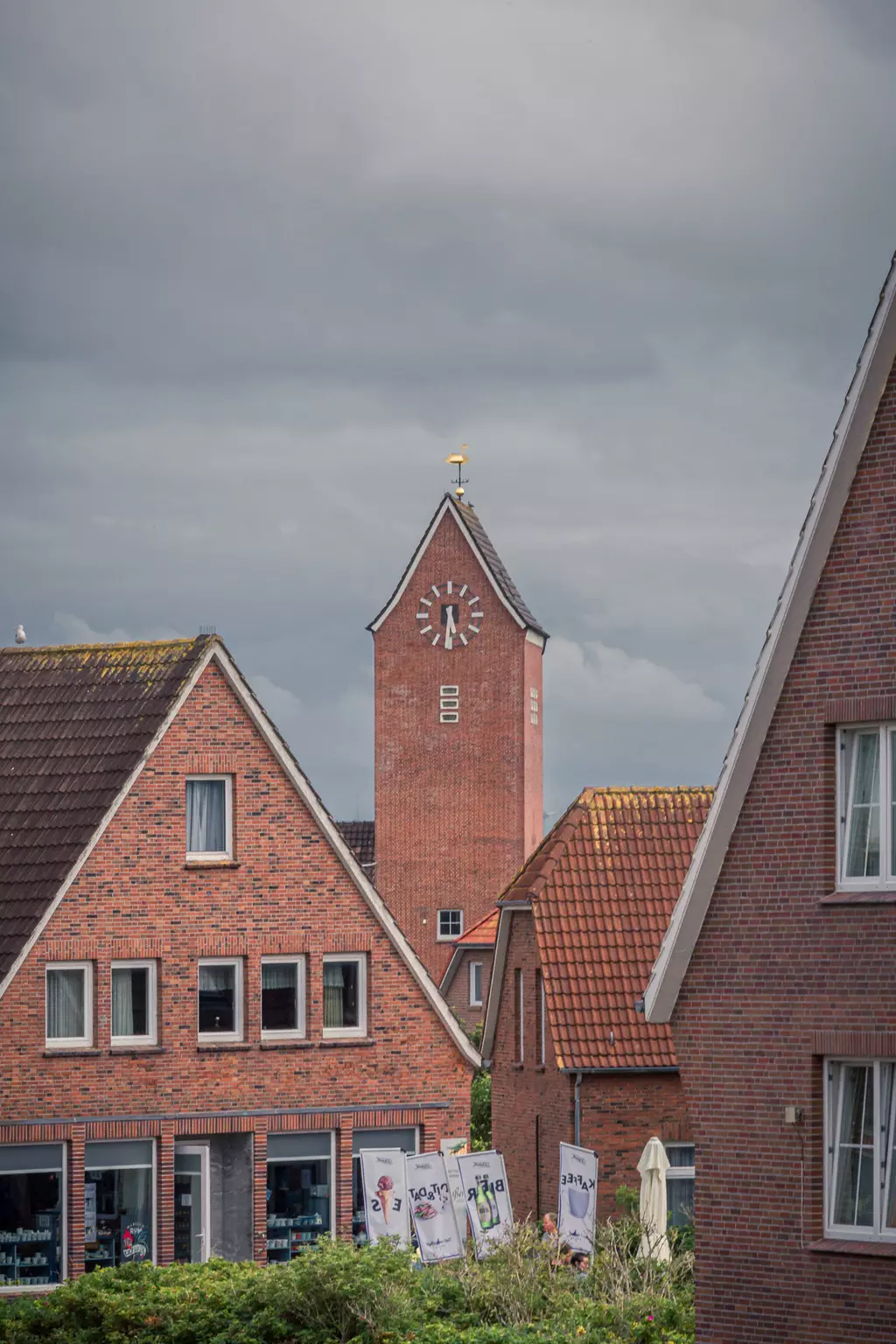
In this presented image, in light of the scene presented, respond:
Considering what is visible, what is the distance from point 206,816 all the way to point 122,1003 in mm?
3389

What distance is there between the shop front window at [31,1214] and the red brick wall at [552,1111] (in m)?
7.66

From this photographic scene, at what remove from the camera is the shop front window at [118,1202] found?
32094mm

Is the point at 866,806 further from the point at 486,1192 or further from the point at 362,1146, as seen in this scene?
the point at 362,1146

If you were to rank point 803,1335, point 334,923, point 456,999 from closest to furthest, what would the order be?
point 803,1335 → point 334,923 → point 456,999

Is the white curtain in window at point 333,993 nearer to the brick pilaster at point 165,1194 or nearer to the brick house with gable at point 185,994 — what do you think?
the brick house with gable at point 185,994

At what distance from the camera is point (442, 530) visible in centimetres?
7050

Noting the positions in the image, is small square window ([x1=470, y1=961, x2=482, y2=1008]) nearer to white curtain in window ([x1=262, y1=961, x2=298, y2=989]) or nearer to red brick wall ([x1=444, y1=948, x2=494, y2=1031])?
red brick wall ([x1=444, y1=948, x2=494, y2=1031])

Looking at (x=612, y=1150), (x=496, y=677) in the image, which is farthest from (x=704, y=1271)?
(x=496, y=677)

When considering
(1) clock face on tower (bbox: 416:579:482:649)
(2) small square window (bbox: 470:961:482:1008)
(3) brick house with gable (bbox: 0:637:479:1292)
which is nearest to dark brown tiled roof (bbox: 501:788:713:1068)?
(3) brick house with gable (bbox: 0:637:479:1292)

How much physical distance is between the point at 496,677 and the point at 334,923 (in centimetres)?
3637

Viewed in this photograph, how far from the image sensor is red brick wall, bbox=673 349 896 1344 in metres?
17.7

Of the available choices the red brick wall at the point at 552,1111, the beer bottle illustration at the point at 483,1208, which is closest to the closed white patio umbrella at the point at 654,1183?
the red brick wall at the point at 552,1111

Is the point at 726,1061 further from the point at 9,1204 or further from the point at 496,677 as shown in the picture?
the point at 496,677

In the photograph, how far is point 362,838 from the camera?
7869cm
